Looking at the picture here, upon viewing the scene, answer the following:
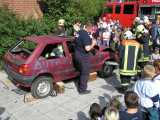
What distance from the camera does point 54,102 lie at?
7.87 metres

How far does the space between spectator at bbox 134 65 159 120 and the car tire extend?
4.52m

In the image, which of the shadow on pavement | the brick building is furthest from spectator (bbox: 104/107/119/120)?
the brick building

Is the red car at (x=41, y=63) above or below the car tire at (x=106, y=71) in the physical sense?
above

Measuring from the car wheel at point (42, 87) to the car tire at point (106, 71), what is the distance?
217 centimetres

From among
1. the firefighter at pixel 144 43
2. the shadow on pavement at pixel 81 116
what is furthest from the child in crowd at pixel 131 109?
the firefighter at pixel 144 43

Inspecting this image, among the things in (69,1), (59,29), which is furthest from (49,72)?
(69,1)

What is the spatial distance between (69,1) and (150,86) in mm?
8589

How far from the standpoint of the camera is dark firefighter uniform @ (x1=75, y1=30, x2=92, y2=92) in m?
8.09

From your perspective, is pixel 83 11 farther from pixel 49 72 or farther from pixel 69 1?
pixel 49 72

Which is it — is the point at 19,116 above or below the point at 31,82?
below

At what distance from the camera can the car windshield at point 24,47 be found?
26.5 feet

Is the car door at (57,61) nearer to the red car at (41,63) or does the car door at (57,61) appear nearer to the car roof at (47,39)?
the red car at (41,63)

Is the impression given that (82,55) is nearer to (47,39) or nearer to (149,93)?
(47,39)

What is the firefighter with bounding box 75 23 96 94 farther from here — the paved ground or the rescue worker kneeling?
the rescue worker kneeling
